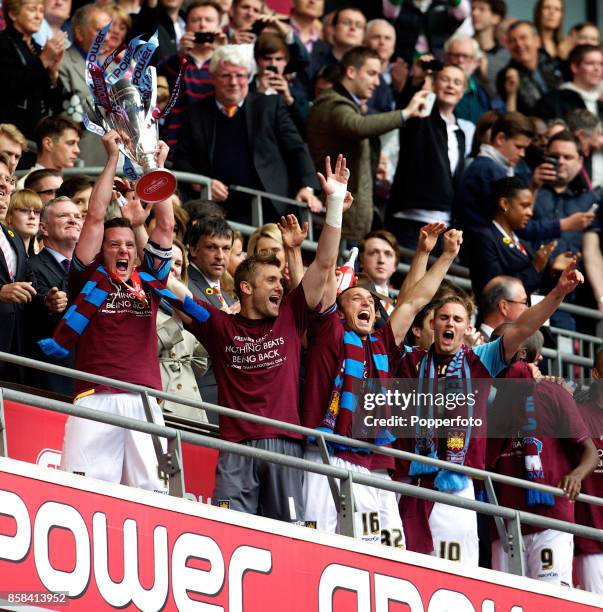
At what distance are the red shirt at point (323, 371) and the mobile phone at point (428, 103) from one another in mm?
4015

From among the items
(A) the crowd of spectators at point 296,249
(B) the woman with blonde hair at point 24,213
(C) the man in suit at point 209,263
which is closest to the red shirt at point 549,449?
(A) the crowd of spectators at point 296,249

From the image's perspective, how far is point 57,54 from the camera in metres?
12.6

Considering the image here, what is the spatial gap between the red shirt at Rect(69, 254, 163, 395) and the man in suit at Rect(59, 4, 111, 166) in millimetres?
3927

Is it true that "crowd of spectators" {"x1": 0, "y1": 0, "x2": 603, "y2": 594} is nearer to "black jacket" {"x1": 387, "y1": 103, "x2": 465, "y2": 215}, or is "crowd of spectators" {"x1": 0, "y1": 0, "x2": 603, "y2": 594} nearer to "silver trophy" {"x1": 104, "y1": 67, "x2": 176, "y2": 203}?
"black jacket" {"x1": 387, "y1": 103, "x2": 465, "y2": 215}

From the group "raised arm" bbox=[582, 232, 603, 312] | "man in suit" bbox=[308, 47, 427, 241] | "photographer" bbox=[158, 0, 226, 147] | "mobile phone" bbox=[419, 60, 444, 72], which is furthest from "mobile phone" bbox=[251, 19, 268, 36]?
"raised arm" bbox=[582, 232, 603, 312]

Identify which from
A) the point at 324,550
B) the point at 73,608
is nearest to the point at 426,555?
the point at 324,550

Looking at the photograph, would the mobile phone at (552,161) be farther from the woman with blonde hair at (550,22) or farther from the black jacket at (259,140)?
the woman with blonde hair at (550,22)

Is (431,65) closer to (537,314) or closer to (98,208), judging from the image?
(537,314)

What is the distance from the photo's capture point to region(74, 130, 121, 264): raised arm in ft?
30.5

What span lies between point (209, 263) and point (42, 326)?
1340mm

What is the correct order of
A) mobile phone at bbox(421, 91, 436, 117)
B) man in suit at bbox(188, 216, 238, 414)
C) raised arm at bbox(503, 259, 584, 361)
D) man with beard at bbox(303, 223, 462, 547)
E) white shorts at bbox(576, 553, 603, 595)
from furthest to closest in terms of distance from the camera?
mobile phone at bbox(421, 91, 436, 117) < man in suit at bbox(188, 216, 238, 414) < white shorts at bbox(576, 553, 603, 595) < raised arm at bbox(503, 259, 584, 361) < man with beard at bbox(303, 223, 462, 547)

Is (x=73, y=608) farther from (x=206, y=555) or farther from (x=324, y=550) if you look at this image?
(x=324, y=550)

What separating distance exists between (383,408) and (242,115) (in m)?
3.85

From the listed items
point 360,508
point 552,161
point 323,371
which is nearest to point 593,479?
point 360,508
